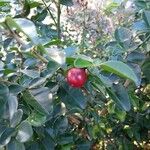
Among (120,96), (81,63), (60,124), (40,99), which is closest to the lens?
(81,63)

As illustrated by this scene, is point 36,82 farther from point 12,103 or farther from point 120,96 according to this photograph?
point 120,96

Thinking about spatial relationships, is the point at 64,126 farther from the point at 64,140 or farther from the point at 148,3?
the point at 148,3

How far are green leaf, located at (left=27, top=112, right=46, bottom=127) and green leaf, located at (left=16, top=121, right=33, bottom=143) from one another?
33 mm

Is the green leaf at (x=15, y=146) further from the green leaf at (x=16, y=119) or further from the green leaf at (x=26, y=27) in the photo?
the green leaf at (x=26, y=27)

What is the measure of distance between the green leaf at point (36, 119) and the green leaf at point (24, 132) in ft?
0.11

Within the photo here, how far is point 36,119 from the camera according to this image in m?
1.05

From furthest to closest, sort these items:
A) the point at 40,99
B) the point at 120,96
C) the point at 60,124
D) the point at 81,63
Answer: the point at 60,124 → the point at 120,96 → the point at 40,99 → the point at 81,63

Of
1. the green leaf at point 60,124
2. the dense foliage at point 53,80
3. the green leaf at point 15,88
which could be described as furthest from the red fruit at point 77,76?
the green leaf at point 60,124

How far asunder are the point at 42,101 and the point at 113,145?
136 centimetres

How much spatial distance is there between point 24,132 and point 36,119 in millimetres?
64

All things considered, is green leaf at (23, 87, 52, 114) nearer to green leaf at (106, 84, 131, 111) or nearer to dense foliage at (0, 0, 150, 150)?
dense foliage at (0, 0, 150, 150)

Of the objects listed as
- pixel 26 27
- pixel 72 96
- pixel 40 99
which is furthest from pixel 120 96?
pixel 26 27

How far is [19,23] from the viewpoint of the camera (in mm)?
894

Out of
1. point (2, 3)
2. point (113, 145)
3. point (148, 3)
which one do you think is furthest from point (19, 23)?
point (113, 145)
